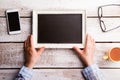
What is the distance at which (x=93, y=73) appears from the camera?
1.53 metres

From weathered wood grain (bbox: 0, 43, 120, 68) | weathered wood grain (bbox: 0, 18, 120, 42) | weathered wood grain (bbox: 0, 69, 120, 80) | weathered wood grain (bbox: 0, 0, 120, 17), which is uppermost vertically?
weathered wood grain (bbox: 0, 0, 120, 17)

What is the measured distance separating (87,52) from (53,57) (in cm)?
15

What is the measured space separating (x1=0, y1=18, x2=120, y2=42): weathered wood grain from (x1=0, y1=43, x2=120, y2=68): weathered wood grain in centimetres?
2

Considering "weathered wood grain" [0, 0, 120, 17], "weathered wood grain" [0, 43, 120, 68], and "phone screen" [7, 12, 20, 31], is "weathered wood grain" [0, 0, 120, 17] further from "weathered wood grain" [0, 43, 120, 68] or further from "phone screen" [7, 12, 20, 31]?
"weathered wood grain" [0, 43, 120, 68]

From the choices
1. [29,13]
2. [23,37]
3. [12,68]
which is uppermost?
[29,13]

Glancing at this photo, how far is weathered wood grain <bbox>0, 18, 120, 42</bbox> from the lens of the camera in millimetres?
1567

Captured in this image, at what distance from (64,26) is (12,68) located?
0.29m

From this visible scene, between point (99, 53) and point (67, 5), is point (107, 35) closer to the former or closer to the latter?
point (99, 53)

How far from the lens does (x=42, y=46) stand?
5.08 feet

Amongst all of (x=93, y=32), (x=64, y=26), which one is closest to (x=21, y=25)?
(x=64, y=26)

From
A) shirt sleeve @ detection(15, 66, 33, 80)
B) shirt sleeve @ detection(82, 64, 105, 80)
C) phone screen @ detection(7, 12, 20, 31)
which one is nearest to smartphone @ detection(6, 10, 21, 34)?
phone screen @ detection(7, 12, 20, 31)

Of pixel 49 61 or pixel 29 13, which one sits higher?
pixel 29 13

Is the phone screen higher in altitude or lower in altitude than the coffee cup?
higher

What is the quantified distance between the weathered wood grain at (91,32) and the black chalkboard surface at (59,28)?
0.05m
